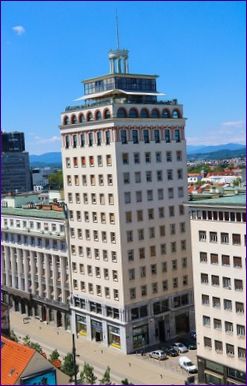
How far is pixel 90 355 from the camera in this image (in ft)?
196

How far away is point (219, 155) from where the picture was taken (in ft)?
177

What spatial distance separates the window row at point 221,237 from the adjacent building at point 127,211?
1336cm

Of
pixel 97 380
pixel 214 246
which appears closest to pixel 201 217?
pixel 214 246

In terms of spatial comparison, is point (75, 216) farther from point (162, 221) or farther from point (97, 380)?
point (97, 380)

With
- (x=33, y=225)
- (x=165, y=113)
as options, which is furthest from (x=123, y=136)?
(x=33, y=225)

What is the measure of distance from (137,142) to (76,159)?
25.3 ft

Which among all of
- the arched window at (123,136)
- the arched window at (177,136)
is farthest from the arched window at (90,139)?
the arched window at (177,136)

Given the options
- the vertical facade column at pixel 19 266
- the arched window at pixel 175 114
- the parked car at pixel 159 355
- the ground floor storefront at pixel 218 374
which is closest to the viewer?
the ground floor storefront at pixel 218 374

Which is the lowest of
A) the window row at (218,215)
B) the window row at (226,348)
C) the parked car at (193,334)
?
the parked car at (193,334)

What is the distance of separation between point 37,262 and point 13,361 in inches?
1416

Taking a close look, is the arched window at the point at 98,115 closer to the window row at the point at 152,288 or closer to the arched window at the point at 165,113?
the arched window at the point at 165,113

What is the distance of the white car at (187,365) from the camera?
173 ft

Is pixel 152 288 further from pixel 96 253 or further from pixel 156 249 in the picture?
pixel 96 253

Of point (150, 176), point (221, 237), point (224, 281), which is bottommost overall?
point (224, 281)
